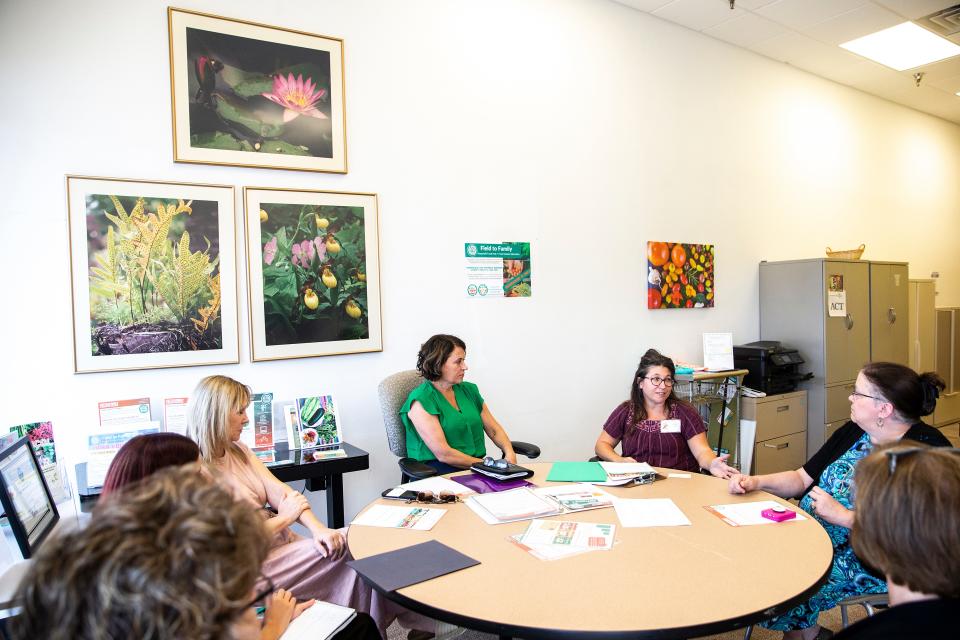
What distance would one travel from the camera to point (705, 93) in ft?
16.0

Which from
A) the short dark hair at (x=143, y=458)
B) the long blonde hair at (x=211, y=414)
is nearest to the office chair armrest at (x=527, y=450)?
the long blonde hair at (x=211, y=414)


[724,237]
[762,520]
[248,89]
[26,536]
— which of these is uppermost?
[248,89]

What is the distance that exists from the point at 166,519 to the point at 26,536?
1189mm

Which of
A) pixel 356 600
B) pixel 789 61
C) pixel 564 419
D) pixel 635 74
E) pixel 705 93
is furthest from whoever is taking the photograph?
pixel 789 61

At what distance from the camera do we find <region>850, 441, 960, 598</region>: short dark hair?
1.06 meters

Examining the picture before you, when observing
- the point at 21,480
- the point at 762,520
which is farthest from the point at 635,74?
the point at 21,480

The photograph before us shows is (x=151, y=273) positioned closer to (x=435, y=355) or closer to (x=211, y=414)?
(x=211, y=414)

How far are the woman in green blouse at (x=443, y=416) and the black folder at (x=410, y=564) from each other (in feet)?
3.78

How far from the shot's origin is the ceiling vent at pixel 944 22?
4.49 m

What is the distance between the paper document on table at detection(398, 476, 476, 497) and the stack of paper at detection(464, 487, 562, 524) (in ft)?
0.26

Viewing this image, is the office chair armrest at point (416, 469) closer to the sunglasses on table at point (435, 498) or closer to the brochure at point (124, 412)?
the sunglasses on table at point (435, 498)

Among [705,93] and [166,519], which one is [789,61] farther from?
[166,519]

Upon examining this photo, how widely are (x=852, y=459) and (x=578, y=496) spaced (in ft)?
3.22

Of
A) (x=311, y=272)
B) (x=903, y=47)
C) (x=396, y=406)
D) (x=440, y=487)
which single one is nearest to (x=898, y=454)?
(x=440, y=487)
